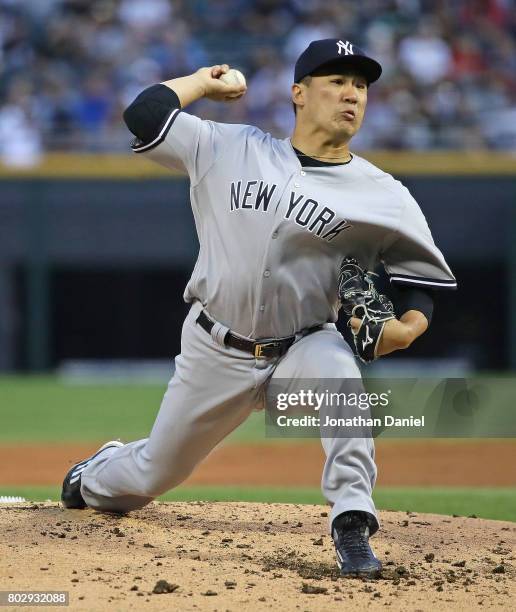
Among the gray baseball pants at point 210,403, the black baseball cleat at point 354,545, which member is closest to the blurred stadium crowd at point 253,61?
the gray baseball pants at point 210,403

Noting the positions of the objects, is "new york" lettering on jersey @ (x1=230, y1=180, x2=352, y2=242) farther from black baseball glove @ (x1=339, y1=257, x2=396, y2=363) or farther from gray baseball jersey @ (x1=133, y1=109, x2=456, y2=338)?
black baseball glove @ (x1=339, y1=257, x2=396, y2=363)

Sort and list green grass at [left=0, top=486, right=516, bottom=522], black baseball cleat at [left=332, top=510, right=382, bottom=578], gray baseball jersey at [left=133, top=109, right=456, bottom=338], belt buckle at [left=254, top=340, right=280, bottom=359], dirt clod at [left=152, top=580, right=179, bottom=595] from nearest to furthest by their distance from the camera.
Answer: dirt clod at [left=152, top=580, right=179, bottom=595] < black baseball cleat at [left=332, top=510, right=382, bottom=578] < gray baseball jersey at [left=133, top=109, right=456, bottom=338] < belt buckle at [left=254, top=340, right=280, bottom=359] < green grass at [left=0, top=486, right=516, bottom=522]

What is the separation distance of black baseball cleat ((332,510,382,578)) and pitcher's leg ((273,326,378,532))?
0.03 meters

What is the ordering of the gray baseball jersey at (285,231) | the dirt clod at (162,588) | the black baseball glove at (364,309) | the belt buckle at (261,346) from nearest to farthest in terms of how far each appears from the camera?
the dirt clod at (162,588), the black baseball glove at (364,309), the gray baseball jersey at (285,231), the belt buckle at (261,346)

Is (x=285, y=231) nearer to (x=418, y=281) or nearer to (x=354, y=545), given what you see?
(x=418, y=281)

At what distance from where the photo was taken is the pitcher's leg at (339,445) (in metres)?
3.71

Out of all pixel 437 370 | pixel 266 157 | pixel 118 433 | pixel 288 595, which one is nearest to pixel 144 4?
pixel 437 370

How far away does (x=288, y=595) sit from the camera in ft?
11.3

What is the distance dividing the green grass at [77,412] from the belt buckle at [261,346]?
4363 mm

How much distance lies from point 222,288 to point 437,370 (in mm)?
9109

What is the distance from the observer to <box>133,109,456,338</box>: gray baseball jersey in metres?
3.88

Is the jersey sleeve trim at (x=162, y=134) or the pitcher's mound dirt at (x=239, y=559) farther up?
the jersey sleeve trim at (x=162, y=134)

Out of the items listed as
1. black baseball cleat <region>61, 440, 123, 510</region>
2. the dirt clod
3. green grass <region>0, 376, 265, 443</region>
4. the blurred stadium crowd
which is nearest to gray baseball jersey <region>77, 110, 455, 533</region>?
black baseball cleat <region>61, 440, 123, 510</region>

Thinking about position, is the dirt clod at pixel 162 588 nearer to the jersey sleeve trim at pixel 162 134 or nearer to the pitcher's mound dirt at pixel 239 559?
the pitcher's mound dirt at pixel 239 559
